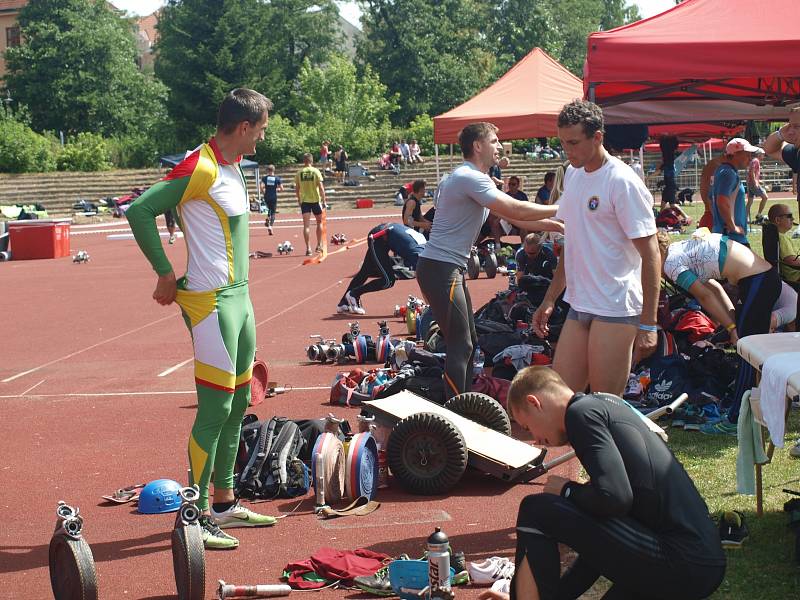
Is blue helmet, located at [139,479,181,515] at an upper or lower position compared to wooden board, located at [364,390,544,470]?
lower

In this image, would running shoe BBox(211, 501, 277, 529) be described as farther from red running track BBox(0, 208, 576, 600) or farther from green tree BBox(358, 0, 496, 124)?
green tree BBox(358, 0, 496, 124)

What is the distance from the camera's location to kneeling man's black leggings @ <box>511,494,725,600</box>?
376 centimetres

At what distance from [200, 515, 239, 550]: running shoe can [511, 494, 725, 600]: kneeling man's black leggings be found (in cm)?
201

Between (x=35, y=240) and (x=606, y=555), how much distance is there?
83.3 ft

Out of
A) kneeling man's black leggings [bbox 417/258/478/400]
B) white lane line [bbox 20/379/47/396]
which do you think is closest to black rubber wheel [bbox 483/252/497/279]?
white lane line [bbox 20/379/47/396]

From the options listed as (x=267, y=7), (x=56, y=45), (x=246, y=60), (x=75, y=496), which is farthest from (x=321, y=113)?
(x=75, y=496)

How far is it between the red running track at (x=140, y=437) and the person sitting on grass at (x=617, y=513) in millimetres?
993

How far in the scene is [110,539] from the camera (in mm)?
5848

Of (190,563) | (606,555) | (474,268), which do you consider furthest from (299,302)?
(606,555)

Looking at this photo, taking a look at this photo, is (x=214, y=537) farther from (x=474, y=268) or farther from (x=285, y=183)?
(x=285, y=183)

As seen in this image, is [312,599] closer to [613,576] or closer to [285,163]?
[613,576]

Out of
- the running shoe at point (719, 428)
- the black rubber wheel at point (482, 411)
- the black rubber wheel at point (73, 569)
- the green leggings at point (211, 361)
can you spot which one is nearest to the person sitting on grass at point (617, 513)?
the black rubber wheel at point (73, 569)

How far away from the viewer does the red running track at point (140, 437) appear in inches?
216

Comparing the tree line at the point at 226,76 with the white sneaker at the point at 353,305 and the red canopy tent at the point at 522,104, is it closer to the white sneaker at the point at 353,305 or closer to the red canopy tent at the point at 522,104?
the red canopy tent at the point at 522,104
